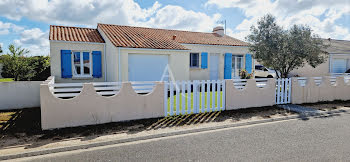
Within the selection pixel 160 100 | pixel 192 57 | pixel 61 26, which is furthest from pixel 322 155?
pixel 61 26

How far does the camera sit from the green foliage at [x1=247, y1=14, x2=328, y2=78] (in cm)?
916

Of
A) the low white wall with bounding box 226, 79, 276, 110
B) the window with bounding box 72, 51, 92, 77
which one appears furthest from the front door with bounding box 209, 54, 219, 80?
the window with bounding box 72, 51, 92, 77

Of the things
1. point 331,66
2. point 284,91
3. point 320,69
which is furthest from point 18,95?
point 331,66

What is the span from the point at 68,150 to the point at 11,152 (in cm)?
104

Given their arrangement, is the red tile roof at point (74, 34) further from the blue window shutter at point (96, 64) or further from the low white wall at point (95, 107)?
the low white wall at point (95, 107)

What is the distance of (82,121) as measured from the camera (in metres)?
5.46

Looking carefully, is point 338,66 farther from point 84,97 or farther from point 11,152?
point 11,152

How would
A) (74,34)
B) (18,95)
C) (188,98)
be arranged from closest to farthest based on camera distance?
(188,98) → (18,95) → (74,34)

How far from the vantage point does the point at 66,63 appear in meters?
10.9

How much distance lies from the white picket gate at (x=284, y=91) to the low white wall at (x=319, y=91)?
0.17 metres

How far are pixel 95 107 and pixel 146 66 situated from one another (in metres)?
5.31

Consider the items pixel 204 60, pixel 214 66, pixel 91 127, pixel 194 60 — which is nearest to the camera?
pixel 91 127

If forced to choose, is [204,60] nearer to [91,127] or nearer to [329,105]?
[329,105]

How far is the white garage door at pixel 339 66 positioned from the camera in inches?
685
